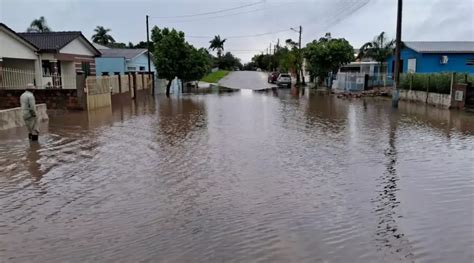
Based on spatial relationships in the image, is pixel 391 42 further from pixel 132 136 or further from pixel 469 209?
pixel 469 209

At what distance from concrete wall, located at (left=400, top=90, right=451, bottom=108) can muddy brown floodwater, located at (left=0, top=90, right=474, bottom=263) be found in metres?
10.7

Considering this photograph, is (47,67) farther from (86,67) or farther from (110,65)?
(110,65)

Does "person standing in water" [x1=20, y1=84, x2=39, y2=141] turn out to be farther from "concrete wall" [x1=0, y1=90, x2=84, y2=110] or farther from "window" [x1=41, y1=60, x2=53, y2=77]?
"window" [x1=41, y1=60, x2=53, y2=77]

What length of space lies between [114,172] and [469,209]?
22.0 ft

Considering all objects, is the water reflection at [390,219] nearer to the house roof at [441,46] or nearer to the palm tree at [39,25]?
the house roof at [441,46]

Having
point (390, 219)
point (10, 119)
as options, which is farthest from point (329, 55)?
point (390, 219)

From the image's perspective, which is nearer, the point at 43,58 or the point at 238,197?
the point at 238,197

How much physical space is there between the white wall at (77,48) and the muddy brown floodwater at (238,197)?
1860 centimetres

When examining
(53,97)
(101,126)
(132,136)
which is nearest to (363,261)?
(132,136)

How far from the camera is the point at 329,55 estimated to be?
47.8 m

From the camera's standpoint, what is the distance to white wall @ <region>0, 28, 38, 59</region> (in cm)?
2694

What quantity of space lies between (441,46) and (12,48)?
32841 millimetres

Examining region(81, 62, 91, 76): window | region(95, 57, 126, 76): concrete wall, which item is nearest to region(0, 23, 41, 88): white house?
region(81, 62, 91, 76): window

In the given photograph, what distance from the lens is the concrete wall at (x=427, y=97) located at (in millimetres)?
25438
